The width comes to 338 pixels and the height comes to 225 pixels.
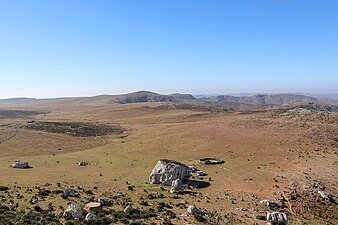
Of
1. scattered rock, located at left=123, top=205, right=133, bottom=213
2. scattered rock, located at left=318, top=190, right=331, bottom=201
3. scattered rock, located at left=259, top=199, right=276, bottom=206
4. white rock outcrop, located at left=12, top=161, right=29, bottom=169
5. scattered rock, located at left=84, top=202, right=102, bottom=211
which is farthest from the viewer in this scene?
white rock outcrop, located at left=12, top=161, right=29, bottom=169

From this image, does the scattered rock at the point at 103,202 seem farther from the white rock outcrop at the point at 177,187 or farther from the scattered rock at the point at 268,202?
the scattered rock at the point at 268,202

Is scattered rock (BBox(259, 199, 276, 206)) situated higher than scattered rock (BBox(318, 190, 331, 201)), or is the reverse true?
scattered rock (BBox(259, 199, 276, 206))

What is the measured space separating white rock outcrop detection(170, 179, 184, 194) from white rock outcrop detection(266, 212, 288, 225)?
12117mm

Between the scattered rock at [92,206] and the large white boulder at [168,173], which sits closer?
the scattered rock at [92,206]

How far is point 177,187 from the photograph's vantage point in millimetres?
43156

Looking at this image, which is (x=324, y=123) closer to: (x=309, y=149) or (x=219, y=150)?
(x=309, y=149)

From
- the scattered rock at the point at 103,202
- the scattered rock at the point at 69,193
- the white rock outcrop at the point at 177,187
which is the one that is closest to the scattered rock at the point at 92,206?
the scattered rock at the point at 103,202

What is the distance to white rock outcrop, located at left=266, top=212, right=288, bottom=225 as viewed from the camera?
33.6 meters

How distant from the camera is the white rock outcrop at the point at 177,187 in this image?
141 ft

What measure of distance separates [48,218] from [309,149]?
5044cm

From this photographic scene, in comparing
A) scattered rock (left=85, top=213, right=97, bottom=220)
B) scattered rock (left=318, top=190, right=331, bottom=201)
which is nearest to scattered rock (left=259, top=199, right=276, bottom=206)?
scattered rock (left=318, top=190, right=331, bottom=201)

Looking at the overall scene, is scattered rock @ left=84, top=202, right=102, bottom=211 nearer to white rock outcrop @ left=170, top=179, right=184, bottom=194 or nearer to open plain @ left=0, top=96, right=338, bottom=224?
open plain @ left=0, top=96, right=338, bottom=224

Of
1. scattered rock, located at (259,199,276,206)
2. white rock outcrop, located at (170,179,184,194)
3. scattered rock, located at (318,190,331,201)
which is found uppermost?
white rock outcrop, located at (170,179,184,194)

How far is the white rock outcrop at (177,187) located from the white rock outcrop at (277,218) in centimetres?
1212
